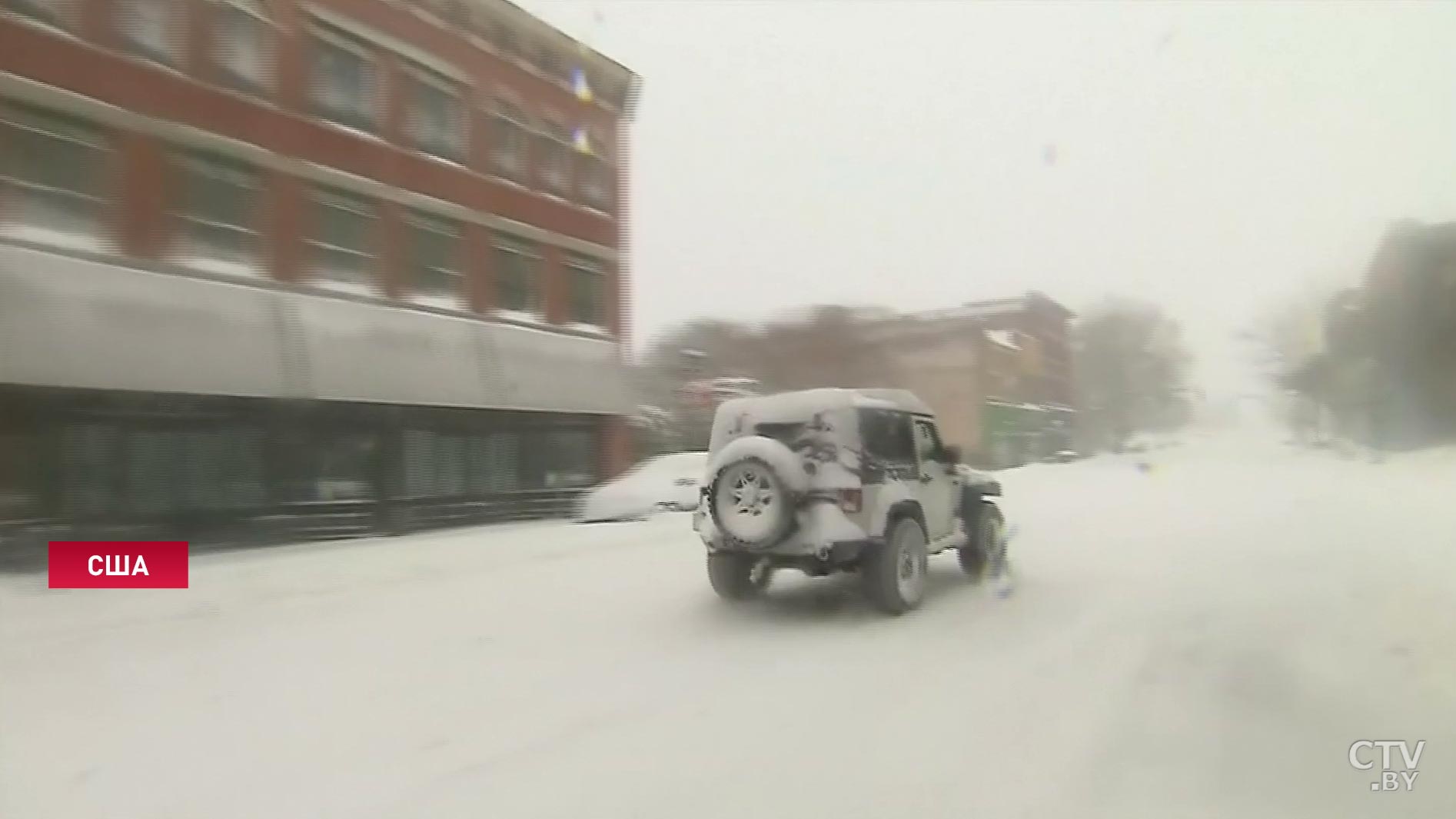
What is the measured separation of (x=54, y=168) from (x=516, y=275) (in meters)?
6.04

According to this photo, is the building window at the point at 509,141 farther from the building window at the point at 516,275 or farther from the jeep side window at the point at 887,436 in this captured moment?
the jeep side window at the point at 887,436

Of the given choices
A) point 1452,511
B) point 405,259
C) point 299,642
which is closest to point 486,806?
point 299,642

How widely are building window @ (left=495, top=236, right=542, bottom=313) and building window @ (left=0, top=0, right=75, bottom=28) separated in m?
5.56

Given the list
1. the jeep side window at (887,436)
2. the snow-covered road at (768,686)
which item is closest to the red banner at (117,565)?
the snow-covered road at (768,686)

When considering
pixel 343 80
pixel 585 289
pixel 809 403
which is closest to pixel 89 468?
pixel 343 80

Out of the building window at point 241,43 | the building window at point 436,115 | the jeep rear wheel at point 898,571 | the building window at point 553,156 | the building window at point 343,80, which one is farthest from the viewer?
the building window at point 553,156

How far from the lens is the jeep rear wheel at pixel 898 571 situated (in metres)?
6.88

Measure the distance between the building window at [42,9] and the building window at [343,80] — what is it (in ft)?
7.03

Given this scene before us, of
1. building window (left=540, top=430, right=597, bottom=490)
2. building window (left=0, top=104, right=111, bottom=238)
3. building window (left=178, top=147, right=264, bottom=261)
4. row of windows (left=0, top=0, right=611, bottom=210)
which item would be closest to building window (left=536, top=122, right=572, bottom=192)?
row of windows (left=0, top=0, right=611, bottom=210)

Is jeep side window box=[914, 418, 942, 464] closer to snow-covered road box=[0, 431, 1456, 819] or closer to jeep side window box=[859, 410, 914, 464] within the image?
jeep side window box=[859, 410, 914, 464]

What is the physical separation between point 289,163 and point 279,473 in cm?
340

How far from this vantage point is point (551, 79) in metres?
11.9

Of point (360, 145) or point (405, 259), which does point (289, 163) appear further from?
point (405, 259)

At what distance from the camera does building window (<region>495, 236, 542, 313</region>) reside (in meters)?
13.4
